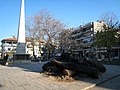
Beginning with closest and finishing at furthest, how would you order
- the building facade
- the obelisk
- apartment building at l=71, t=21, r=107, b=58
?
the obelisk, the building facade, apartment building at l=71, t=21, r=107, b=58

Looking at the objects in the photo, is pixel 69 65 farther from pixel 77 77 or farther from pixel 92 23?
pixel 92 23

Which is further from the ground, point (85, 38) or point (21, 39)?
point (85, 38)

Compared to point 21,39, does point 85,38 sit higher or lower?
higher

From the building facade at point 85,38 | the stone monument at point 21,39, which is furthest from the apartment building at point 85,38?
the stone monument at point 21,39

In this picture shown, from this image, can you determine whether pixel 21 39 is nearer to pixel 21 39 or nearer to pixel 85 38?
pixel 21 39

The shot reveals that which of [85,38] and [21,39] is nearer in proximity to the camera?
[21,39]

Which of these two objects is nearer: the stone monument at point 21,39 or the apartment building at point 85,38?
the stone monument at point 21,39

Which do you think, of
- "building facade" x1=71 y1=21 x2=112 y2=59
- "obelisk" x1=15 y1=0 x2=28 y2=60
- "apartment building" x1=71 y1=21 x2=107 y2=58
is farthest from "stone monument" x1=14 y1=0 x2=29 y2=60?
"apartment building" x1=71 y1=21 x2=107 y2=58

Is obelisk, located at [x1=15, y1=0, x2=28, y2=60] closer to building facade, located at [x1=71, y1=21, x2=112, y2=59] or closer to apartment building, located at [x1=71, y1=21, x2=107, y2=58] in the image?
building facade, located at [x1=71, y1=21, x2=112, y2=59]

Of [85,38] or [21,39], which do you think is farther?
[85,38]

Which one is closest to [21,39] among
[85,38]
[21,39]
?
[21,39]

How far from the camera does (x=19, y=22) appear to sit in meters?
29.8

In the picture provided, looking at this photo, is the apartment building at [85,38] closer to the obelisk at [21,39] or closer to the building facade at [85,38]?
the building facade at [85,38]

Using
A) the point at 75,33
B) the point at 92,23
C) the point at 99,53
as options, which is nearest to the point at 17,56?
the point at 99,53
